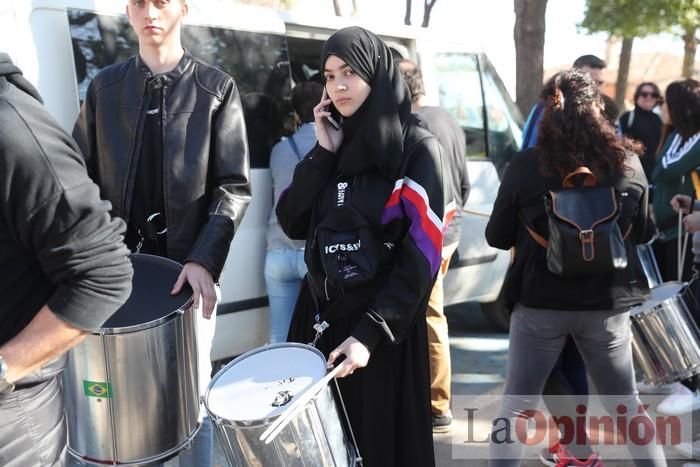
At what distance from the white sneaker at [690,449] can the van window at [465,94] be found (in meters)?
2.35

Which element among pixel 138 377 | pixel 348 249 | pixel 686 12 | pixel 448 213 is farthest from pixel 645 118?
pixel 138 377

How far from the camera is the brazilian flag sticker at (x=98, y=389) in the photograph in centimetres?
230

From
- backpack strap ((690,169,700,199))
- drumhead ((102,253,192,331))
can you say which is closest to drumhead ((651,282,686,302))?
backpack strap ((690,169,700,199))

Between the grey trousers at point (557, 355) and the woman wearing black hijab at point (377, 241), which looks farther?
the grey trousers at point (557, 355)

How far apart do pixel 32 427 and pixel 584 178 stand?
218 centimetres

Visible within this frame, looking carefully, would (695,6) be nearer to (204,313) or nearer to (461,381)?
(461,381)

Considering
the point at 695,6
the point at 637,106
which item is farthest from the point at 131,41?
the point at 695,6

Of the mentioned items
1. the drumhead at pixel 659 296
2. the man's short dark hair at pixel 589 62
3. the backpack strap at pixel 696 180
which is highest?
the man's short dark hair at pixel 589 62

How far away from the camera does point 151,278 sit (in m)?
2.39

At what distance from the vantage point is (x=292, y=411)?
1892mm

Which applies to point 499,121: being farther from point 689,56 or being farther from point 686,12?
point 689,56

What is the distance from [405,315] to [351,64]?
0.82 metres

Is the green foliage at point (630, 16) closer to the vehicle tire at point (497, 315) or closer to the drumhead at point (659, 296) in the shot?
the vehicle tire at point (497, 315)

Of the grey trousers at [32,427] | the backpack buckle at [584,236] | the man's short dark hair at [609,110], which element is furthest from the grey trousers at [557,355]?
the grey trousers at [32,427]
